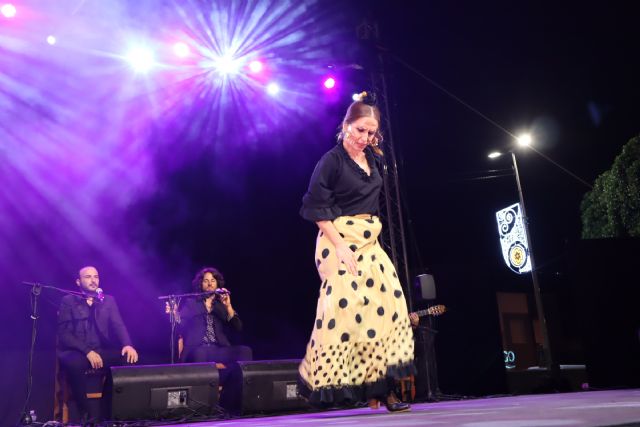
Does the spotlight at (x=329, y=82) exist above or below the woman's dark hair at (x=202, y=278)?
above

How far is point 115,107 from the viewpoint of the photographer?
648 centimetres

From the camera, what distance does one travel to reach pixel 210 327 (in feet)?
19.0

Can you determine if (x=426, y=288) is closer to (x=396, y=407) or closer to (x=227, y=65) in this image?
(x=396, y=407)

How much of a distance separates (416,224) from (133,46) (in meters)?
6.24

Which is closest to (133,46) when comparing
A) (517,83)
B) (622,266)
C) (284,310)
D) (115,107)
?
(115,107)

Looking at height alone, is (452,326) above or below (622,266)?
below

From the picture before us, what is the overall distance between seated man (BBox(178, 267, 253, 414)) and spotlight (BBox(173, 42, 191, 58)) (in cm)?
266

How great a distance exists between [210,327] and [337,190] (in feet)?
10.7

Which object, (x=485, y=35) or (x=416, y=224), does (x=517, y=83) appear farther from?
(x=416, y=224)

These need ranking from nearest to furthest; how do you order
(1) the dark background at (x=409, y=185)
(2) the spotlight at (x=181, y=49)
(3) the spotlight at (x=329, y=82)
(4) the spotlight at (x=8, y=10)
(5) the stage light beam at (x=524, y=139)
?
(4) the spotlight at (x=8, y=10)
(1) the dark background at (x=409, y=185)
(2) the spotlight at (x=181, y=49)
(3) the spotlight at (x=329, y=82)
(5) the stage light beam at (x=524, y=139)

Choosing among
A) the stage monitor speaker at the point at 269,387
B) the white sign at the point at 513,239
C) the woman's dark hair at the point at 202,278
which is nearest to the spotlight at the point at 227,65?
the woman's dark hair at the point at 202,278

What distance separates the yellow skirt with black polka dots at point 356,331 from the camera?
281 cm

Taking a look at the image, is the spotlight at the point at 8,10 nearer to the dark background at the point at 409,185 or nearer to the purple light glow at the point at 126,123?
the purple light glow at the point at 126,123

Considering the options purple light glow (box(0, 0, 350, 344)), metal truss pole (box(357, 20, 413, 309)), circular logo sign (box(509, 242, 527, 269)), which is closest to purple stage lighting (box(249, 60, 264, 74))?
purple light glow (box(0, 0, 350, 344))
